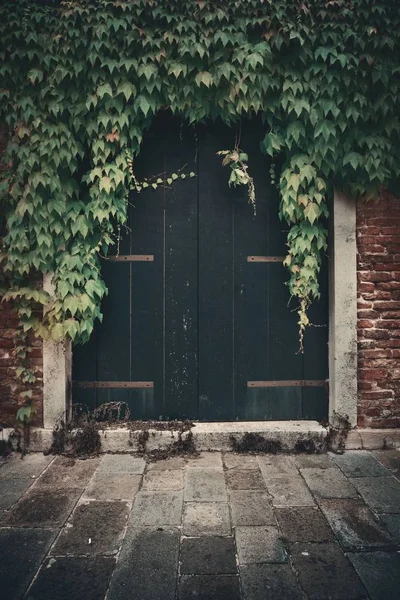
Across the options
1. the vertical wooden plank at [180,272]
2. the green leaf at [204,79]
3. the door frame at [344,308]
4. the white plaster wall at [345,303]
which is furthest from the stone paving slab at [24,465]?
the green leaf at [204,79]

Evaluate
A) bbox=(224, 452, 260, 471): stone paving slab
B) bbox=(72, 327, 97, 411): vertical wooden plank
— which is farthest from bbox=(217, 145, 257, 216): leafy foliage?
bbox=(224, 452, 260, 471): stone paving slab

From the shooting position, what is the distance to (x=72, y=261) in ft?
12.0

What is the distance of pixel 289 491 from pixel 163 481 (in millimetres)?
889

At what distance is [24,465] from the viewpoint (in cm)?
343

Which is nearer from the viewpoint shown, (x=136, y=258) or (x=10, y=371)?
(x=10, y=371)

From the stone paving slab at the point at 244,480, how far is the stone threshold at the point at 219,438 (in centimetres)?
44

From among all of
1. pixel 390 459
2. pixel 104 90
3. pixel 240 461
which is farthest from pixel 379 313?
pixel 104 90

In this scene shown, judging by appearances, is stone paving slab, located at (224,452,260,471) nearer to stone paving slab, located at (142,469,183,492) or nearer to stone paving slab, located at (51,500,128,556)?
stone paving slab, located at (142,469,183,492)

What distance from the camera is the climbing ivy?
3514mm

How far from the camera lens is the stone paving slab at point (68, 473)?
3098 mm

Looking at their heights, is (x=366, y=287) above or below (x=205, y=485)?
above

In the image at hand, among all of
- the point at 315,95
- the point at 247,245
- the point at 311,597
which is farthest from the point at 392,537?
the point at 315,95

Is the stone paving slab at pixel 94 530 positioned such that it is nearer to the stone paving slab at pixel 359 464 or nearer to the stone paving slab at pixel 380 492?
the stone paving slab at pixel 380 492

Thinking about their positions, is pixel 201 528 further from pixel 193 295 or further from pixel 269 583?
pixel 193 295
